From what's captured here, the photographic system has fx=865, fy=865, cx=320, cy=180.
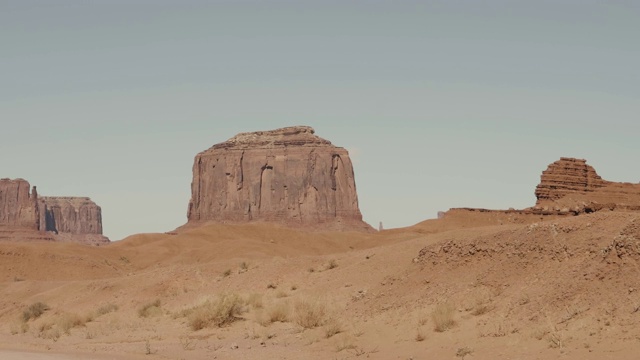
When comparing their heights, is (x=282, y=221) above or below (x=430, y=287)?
above

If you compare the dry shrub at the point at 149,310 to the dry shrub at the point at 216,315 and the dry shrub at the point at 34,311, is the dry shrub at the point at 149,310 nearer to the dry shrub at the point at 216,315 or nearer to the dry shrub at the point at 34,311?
the dry shrub at the point at 216,315

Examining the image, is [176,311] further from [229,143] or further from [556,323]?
[229,143]

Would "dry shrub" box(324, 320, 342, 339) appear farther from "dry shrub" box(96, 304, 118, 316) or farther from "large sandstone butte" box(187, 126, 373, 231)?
"large sandstone butte" box(187, 126, 373, 231)

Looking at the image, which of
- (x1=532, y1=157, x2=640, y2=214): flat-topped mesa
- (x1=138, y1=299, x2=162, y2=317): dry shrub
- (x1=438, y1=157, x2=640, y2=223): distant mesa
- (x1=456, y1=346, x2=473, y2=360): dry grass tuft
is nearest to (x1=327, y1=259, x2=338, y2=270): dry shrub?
(x1=138, y1=299, x2=162, y2=317): dry shrub

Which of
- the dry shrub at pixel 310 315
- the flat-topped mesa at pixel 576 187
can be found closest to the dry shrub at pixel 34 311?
the dry shrub at pixel 310 315

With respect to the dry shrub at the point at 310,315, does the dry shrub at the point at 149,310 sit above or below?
above

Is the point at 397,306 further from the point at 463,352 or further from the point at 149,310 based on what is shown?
the point at 149,310

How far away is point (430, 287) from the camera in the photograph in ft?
87.0

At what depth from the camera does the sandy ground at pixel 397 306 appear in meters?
19.7

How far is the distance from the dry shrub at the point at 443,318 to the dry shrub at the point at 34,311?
25.3 meters

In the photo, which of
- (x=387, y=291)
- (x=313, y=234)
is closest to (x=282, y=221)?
(x=313, y=234)

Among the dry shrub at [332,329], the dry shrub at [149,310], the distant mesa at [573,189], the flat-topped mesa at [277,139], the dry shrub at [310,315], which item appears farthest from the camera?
the flat-topped mesa at [277,139]

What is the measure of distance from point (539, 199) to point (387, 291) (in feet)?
176

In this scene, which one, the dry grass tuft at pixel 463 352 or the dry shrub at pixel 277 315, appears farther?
the dry shrub at pixel 277 315
